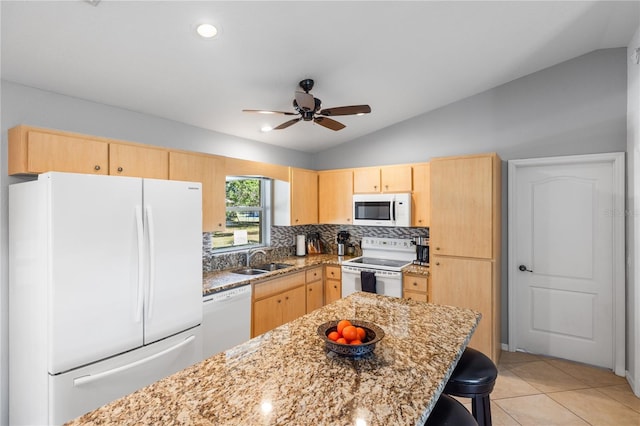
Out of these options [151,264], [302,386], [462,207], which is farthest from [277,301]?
[302,386]

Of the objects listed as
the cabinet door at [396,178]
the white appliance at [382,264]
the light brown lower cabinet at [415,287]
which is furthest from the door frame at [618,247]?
the white appliance at [382,264]

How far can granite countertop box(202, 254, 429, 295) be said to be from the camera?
293cm

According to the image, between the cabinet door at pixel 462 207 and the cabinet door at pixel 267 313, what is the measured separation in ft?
5.99

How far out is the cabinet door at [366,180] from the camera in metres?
4.22

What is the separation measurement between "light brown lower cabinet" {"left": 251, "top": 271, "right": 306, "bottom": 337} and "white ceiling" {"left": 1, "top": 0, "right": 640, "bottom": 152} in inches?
72.5

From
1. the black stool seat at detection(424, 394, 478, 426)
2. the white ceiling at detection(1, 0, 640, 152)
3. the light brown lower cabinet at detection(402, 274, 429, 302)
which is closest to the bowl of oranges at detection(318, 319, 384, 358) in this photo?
the black stool seat at detection(424, 394, 478, 426)

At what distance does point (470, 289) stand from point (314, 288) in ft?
6.09

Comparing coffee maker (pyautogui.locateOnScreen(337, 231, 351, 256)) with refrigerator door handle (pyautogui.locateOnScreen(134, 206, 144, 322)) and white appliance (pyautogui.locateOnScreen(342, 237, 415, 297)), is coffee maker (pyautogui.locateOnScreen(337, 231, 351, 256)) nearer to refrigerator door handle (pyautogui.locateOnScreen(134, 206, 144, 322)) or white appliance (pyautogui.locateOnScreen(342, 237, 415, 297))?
white appliance (pyautogui.locateOnScreen(342, 237, 415, 297))

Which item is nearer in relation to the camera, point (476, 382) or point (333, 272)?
point (476, 382)

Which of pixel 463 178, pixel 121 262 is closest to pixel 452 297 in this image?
pixel 463 178

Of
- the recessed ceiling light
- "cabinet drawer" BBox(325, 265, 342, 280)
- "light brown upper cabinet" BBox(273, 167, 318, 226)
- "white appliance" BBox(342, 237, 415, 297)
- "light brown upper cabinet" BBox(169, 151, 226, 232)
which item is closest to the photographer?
the recessed ceiling light

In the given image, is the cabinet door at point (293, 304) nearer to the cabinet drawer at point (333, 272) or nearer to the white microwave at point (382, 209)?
the cabinet drawer at point (333, 272)

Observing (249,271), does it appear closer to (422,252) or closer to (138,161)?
(138,161)

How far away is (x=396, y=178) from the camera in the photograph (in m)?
4.07
